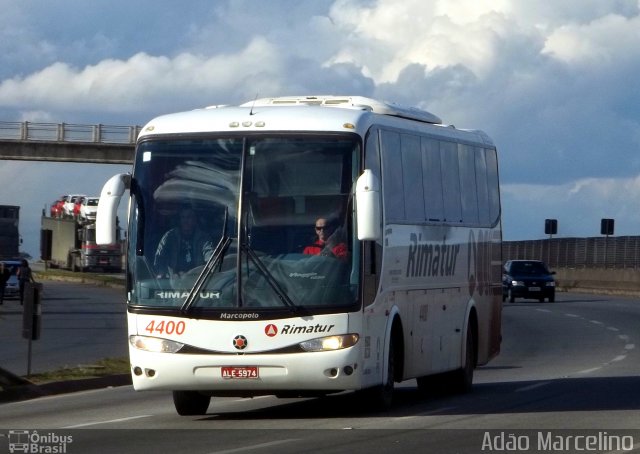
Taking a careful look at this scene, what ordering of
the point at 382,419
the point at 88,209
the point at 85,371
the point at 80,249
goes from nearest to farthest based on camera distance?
the point at 382,419 → the point at 85,371 → the point at 88,209 → the point at 80,249

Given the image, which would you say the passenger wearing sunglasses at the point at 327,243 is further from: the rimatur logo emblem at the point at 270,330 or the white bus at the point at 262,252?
the rimatur logo emblem at the point at 270,330

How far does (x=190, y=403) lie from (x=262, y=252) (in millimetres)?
2343

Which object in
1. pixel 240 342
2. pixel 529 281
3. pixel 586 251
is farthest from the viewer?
pixel 586 251

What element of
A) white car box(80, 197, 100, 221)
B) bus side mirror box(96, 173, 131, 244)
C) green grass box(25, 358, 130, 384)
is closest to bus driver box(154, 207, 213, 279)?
bus side mirror box(96, 173, 131, 244)

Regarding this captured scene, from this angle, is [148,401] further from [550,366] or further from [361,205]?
[550,366]

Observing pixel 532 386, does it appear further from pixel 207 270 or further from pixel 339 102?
pixel 207 270

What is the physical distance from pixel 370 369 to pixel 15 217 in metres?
70.7

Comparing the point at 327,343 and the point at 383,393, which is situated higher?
the point at 327,343

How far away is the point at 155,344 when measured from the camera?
1501 centimetres

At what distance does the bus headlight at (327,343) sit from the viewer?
1470cm

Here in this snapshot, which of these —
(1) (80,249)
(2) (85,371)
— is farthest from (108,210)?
(1) (80,249)

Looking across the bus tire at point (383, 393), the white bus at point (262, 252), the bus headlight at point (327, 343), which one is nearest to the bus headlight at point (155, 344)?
the white bus at point (262, 252)

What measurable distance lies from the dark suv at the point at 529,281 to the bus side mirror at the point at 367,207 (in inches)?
1803

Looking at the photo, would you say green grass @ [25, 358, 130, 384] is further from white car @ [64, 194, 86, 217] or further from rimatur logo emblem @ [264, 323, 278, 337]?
white car @ [64, 194, 86, 217]
